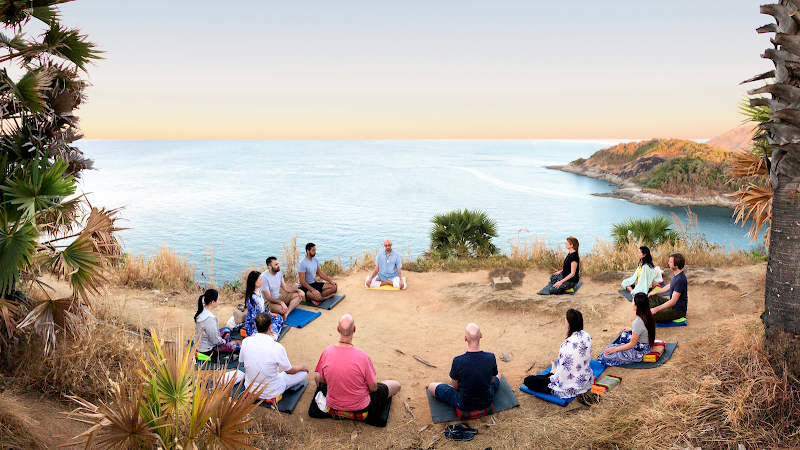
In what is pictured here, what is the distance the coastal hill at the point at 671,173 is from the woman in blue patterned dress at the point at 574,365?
42914 millimetres

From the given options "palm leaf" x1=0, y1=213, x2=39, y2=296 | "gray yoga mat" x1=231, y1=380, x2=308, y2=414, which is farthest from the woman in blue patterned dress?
"palm leaf" x1=0, y1=213, x2=39, y2=296

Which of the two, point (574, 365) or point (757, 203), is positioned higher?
point (757, 203)

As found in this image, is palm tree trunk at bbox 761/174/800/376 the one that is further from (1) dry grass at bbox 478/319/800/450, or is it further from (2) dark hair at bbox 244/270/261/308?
(2) dark hair at bbox 244/270/261/308

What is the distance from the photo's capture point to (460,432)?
5246 millimetres

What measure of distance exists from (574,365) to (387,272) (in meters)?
5.78

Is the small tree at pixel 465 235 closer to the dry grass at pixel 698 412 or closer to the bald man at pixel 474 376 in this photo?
the bald man at pixel 474 376

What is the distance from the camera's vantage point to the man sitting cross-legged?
31.6 feet

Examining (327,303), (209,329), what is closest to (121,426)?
(209,329)

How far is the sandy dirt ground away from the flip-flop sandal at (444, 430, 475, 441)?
3.2 inches

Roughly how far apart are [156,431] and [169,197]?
59.5m

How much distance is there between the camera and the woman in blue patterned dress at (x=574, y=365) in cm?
563

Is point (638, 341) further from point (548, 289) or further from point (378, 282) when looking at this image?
point (378, 282)

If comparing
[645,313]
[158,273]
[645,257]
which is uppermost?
[645,257]

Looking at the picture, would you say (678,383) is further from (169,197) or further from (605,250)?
(169,197)
